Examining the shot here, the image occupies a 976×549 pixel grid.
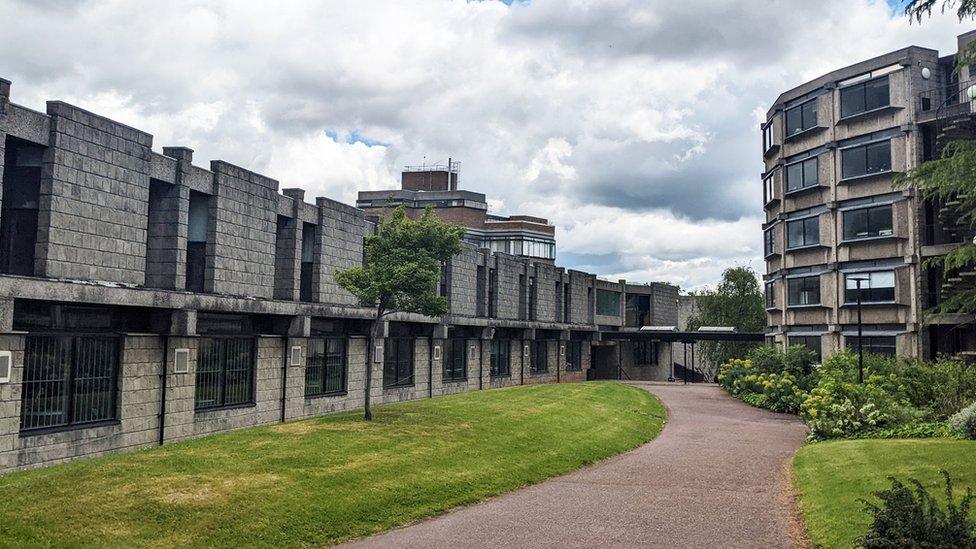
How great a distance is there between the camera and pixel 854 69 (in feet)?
→ 136

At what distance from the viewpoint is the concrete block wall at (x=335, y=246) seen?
1185 inches

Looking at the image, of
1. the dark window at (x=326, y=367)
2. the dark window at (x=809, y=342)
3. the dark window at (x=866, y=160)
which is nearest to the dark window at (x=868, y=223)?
the dark window at (x=866, y=160)

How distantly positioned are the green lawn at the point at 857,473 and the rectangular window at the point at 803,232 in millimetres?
23263

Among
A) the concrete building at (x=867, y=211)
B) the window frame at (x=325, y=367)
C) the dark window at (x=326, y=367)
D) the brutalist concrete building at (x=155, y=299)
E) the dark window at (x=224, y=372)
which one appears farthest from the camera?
the concrete building at (x=867, y=211)

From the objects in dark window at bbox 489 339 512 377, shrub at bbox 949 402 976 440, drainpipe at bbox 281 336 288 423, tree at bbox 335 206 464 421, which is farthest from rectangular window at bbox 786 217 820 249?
drainpipe at bbox 281 336 288 423

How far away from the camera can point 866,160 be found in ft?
134

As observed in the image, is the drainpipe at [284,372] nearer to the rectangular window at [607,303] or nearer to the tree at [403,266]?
the tree at [403,266]

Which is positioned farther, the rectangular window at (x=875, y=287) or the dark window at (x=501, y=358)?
the dark window at (x=501, y=358)

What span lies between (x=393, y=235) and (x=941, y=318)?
2691 cm

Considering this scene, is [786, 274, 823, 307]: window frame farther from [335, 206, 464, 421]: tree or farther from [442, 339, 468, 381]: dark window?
[335, 206, 464, 421]: tree

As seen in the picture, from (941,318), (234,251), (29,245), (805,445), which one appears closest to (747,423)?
(805,445)

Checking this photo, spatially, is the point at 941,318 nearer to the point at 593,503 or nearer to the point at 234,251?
the point at 593,503

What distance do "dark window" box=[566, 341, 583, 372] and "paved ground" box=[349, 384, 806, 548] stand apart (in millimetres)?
33557

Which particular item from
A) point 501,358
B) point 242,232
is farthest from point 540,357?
point 242,232
